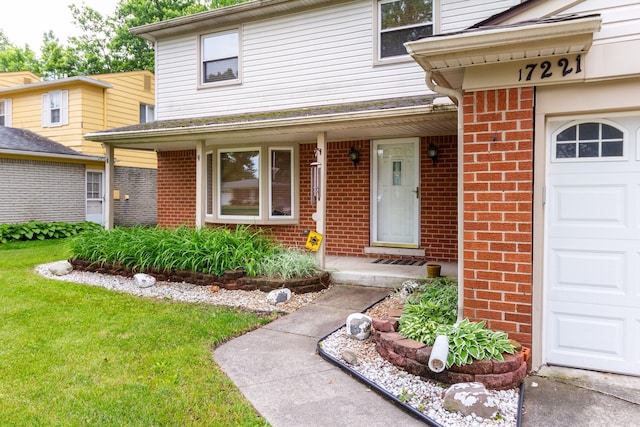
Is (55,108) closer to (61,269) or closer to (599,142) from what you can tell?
(61,269)

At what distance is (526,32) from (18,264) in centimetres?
990

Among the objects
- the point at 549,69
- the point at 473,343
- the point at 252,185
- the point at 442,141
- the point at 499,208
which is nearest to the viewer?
the point at 473,343

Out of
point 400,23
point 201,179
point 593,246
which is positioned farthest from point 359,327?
point 400,23

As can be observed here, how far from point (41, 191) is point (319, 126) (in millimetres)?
11641

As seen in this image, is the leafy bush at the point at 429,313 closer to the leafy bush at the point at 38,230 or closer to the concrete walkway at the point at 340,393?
the concrete walkway at the point at 340,393

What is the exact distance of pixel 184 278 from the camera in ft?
23.1

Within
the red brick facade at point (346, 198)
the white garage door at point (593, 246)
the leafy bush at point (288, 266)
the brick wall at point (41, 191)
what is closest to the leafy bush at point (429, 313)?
the white garage door at point (593, 246)

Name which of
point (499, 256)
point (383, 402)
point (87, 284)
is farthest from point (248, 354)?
point (87, 284)

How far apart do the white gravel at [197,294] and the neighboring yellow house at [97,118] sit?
9210 mm

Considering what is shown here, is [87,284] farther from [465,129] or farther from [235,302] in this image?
[465,129]

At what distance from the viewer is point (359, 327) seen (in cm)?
438

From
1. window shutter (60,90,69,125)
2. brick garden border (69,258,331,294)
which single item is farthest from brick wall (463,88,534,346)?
window shutter (60,90,69,125)

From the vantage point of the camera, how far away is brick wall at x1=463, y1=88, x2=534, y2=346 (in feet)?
11.8

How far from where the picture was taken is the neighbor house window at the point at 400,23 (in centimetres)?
778
